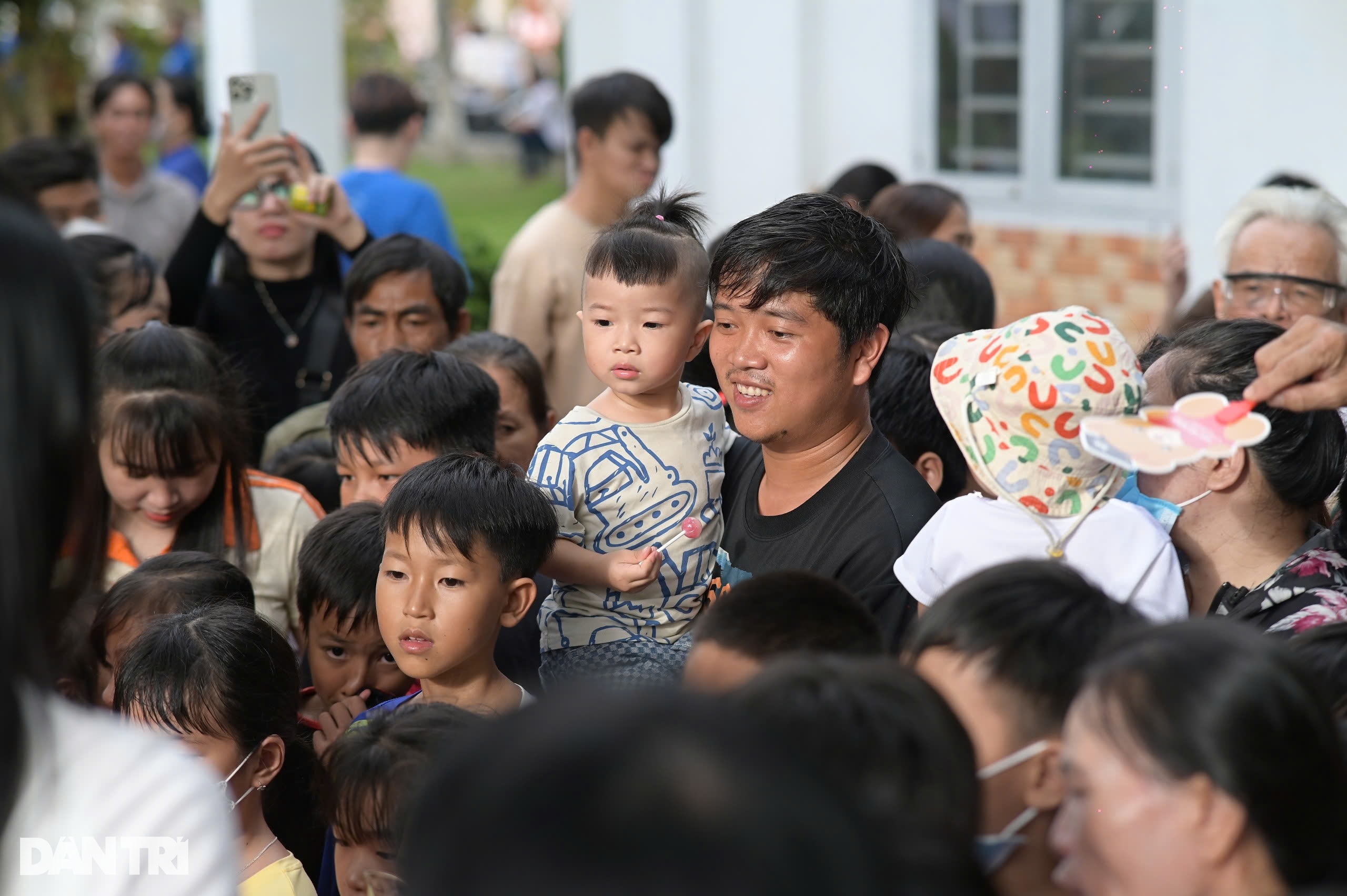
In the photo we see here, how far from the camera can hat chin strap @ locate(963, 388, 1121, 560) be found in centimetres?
222

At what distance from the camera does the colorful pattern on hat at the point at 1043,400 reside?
6.95ft

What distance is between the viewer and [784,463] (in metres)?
2.70

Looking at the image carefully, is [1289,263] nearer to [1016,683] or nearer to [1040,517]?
[1040,517]

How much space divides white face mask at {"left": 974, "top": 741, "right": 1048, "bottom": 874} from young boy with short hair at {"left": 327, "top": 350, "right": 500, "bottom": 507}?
6.11ft

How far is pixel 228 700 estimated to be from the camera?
8.14 feet

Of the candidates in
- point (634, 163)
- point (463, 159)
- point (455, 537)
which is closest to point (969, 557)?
point (455, 537)

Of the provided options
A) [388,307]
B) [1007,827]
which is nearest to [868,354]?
[1007,827]

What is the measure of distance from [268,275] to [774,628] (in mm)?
3375

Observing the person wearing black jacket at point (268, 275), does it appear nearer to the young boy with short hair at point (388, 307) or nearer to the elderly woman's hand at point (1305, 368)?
the young boy with short hair at point (388, 307)

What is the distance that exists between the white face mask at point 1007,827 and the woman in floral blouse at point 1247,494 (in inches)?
36.7

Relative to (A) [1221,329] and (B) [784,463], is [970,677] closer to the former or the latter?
(B) [784,463]

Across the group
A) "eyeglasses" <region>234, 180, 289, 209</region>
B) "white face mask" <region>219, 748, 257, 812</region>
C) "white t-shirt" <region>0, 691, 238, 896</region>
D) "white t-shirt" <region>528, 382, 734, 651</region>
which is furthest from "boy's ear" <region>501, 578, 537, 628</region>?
"eyeglasses" <region>234, 180, 289, 209</region>

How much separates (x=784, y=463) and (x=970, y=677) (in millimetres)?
1044

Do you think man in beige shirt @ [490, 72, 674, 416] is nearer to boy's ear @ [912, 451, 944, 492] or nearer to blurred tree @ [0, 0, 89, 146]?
boy's ear @ [912, 451, 944, 492]
